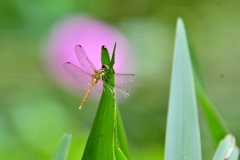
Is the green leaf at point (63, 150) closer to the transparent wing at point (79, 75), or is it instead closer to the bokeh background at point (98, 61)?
the transparent wing at point (79, 75)

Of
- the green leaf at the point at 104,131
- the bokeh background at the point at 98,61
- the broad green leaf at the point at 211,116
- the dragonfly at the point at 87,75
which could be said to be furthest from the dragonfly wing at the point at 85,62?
the bokeh background at the point at 98,61

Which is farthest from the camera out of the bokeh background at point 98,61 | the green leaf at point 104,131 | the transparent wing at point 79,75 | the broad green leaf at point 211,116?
the bokeh background at point 98,61

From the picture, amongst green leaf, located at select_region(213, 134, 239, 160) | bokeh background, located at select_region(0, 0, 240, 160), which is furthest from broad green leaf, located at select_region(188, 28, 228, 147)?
bokeh background, located at select_region(0, 0, 240, 160)

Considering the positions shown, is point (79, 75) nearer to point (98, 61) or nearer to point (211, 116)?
point (211, 116)

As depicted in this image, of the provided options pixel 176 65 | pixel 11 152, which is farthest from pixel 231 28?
pixel 176 65

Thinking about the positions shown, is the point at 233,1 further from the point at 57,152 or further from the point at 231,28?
the point at 57,152

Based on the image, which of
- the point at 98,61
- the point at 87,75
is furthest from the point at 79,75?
the point at 98,61
